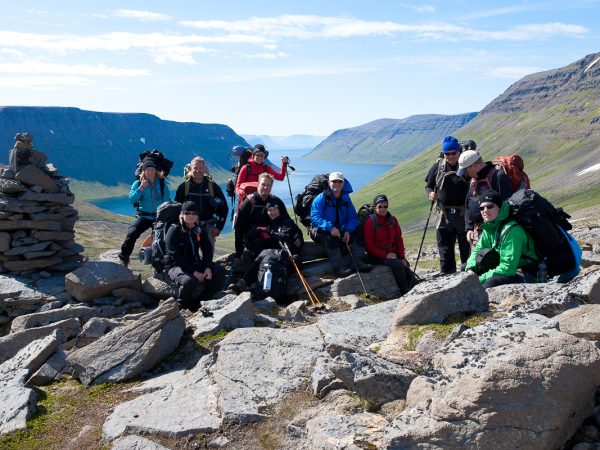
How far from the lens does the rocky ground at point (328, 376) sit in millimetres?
5973

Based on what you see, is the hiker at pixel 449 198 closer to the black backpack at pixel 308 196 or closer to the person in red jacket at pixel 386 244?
the person in red jacket at pixel 386 244

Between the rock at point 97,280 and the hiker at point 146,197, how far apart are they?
881mm

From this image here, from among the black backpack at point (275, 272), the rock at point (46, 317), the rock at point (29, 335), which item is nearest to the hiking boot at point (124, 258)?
the rock at point (46, 317)

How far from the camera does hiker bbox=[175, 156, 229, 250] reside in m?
16.4

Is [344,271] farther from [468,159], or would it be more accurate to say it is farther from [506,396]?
[506,396]

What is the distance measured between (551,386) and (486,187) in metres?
7.51

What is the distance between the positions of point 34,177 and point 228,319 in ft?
28.6

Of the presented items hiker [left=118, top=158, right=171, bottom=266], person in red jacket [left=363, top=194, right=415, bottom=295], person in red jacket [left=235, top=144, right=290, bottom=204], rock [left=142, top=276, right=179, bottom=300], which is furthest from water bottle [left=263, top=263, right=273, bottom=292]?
hiker [left=118, top=158, right=171, bottom=266]

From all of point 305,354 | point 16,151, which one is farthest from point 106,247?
point 305,354

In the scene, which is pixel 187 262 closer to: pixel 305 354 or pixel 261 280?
pixel 261 280

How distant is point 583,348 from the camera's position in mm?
6402

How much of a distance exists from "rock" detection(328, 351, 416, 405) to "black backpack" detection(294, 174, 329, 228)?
9016 mm

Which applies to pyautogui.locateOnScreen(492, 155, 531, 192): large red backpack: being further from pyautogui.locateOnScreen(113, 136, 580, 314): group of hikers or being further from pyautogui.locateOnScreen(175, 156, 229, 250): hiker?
pyautogui.locateOnScreen(175, 156, 229, 250): hiker

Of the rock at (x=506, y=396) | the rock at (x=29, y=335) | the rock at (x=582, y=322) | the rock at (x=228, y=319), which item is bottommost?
the rock at (x=29, y=335)
